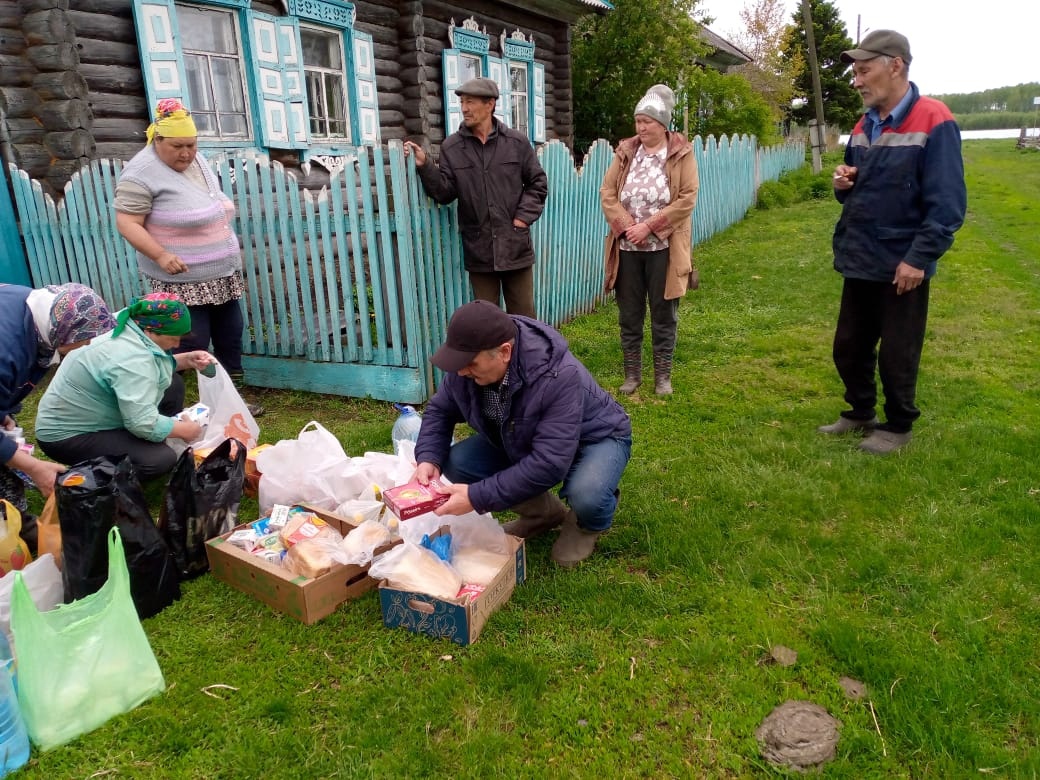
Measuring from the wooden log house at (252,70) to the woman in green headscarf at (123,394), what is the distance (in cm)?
189

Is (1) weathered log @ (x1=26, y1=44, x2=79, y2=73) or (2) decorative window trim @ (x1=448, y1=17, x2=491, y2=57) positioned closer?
(1) weathered log @ (x1=26, y1=44, x2=79, y2=73)

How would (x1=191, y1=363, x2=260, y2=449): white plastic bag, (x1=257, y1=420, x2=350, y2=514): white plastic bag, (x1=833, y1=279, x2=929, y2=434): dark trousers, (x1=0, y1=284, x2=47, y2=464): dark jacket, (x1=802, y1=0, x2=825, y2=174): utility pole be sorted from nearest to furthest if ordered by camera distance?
(x1=0, y1=284, x2=47, y2=464): dark jacket → (x1=257, y1=420, x2=350, y2=514): white plastic bag → (x1=833, y1=279, x2=929, y2=434): dark trousers → (x1=191, y1=363, x2=260, y2=449): white plastic bag → (x1=802, y1=0, x2=825, y2=174): utility pole

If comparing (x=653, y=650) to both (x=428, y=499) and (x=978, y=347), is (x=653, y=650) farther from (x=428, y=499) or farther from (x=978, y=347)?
(x=978, y=347)

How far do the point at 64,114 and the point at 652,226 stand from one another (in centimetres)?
448

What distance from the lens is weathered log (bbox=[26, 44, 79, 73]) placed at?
536cm

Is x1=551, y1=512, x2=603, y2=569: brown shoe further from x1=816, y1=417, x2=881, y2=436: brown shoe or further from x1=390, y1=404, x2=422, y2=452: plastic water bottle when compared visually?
x1=816, y1=417, x2=881, y2=436: brown shoe

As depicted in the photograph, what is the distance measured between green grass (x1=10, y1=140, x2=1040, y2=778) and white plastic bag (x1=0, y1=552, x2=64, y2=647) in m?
0.34

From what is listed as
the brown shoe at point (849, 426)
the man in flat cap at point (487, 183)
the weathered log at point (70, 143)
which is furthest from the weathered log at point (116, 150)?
the brown shoe at point (849, 426)

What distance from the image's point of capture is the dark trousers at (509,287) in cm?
520

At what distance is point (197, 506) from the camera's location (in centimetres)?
301

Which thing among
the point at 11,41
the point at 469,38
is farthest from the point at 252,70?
the point at 469,38

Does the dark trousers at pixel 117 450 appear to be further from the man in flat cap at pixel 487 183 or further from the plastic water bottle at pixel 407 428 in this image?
the man in flat cap at pixel 487 183

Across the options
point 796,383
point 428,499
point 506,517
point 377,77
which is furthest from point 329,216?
point 377,77

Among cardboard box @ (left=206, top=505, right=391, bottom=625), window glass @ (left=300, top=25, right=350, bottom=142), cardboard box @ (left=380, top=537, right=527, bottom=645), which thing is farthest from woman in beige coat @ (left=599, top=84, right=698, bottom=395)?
window glass @ (left=300, top=25, right=350, bottom=142)
